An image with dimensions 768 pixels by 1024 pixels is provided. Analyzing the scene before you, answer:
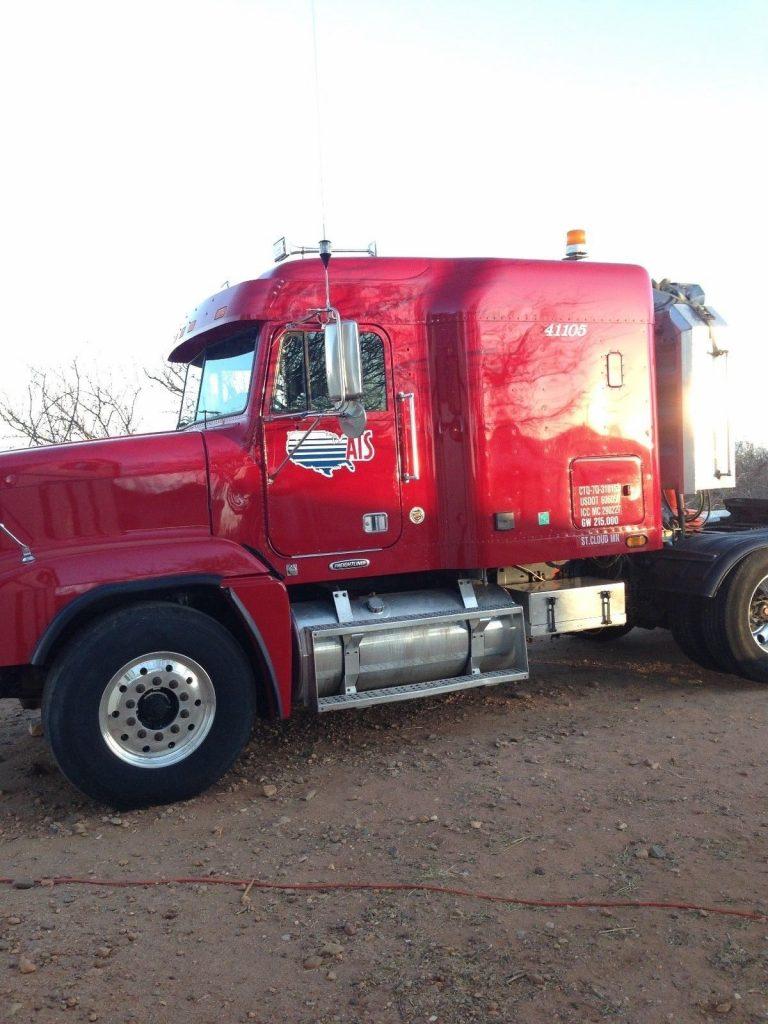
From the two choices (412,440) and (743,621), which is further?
(743,621)

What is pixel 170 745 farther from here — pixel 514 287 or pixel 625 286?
pixel 625 286

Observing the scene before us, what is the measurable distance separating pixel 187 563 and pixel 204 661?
0.57m

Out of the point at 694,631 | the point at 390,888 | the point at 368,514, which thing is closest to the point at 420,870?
the point at 390,888

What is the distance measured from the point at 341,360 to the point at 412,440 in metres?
1.09

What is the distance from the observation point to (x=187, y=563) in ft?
16.7

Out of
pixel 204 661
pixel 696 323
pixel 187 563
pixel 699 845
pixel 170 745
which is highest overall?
pixel 696 323

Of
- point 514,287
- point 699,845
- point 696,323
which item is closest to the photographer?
point 699,845

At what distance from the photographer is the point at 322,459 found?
225 inches

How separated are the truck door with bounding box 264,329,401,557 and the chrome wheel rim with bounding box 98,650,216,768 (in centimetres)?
106

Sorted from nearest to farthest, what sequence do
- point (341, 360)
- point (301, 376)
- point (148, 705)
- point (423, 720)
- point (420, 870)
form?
point (420, 870), point (148, 705), point (341, 360), point (301, 376), point (423, 720)

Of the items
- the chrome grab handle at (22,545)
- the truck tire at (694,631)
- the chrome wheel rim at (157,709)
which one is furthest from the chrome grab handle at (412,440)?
the truck tire at (694,631)

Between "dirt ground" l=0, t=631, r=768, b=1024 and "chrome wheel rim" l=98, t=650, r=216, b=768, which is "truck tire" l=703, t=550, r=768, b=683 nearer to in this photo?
"dirt ground" l=0, t=631, r=768, b=1024

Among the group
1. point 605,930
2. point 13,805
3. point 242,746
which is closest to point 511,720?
point 242,746

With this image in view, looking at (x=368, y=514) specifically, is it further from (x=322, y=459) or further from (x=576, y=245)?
(x=576, y=245)
